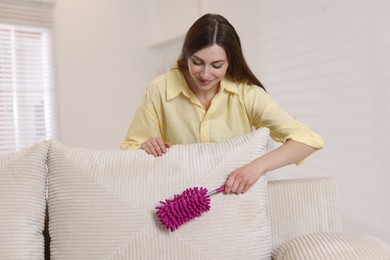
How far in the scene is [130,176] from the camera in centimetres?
105

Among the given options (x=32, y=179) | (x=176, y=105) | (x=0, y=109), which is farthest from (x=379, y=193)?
(x=0, y=109)

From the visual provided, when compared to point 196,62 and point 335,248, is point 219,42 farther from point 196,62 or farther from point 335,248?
point 335,248

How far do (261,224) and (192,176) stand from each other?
8.5 inches

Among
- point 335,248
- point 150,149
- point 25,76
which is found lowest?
point 335,248

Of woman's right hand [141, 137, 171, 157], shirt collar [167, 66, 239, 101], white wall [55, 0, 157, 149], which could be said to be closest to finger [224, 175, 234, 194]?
woman's right hand [141, 137, 171, 157]

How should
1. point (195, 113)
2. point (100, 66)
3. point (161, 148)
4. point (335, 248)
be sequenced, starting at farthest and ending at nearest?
point (100, 66)
point (195, 113)
point (161, 148)
point (335, 248)

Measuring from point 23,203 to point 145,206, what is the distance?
31cm

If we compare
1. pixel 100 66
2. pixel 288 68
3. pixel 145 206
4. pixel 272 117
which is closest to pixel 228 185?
pixel 145 206

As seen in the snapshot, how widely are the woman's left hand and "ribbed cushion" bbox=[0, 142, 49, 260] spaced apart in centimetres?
48

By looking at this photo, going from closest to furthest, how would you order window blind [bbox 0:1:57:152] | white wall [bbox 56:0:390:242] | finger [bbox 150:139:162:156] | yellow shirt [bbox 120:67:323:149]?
finger [bbox 150:139:162:156], yellow shirt [bbox 120:67:323:149], white wall [bbox 56:0:390:242], window blind [bbox 0:1:57:152]

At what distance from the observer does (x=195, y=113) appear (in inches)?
54.3

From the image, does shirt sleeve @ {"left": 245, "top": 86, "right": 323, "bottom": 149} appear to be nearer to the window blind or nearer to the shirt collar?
the shirt collar

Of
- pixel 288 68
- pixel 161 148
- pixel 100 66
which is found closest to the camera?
pixel 161 148

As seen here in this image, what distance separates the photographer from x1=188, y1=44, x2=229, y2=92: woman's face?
1.27 meters
